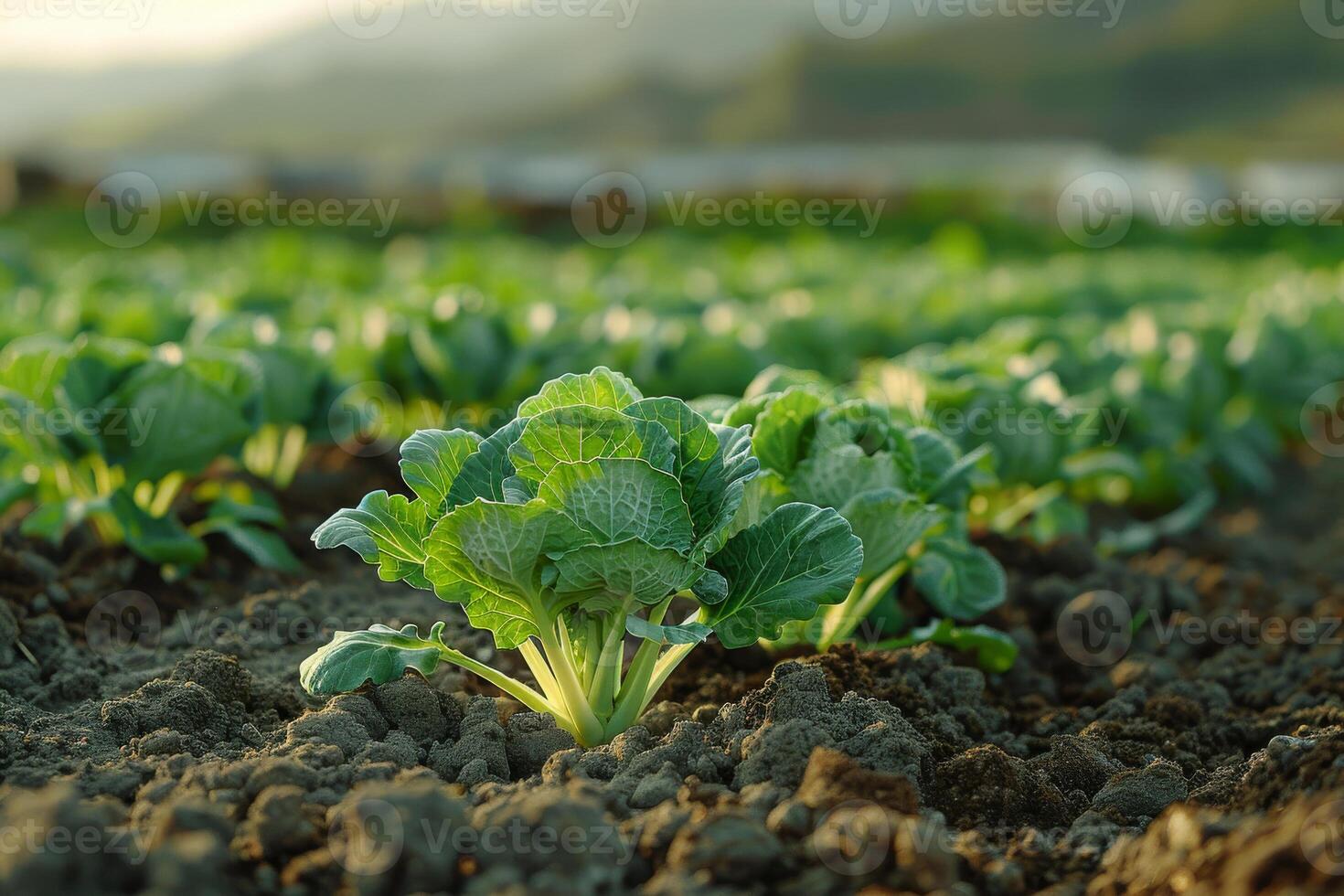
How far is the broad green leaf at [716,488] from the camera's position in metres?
2.07

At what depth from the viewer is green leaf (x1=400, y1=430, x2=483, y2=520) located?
83.4 inches

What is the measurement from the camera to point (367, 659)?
84.0 inches

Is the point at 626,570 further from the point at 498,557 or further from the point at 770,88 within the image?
the point at 770,88

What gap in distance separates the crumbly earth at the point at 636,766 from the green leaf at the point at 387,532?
30cm

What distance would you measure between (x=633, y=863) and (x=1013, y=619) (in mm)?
1930

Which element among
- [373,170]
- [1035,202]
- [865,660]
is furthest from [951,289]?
[373,170]

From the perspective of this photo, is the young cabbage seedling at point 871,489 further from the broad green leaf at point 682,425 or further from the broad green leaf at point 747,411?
the broad green leaf at point 682,425

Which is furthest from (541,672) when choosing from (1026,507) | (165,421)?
(1026,507)

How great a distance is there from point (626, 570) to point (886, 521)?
77 centimetres

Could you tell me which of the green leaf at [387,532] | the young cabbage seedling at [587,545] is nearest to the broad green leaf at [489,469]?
the young cabbage seedling at [587,545]

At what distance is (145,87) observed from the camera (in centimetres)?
4684

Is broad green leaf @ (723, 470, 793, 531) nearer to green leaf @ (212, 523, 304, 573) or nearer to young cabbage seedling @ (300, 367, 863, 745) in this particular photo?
young cabbage seedling @ (300, 367, 863, 745)

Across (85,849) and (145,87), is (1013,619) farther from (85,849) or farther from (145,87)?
(145,87)

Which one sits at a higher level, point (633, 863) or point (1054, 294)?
point (1054, 294)
